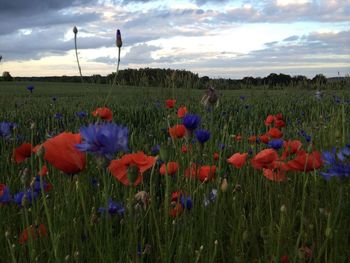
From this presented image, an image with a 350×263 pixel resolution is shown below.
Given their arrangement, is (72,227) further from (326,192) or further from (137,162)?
(326,192)

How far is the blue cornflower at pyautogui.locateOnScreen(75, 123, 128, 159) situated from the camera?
103cm

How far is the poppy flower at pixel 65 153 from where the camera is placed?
1.18 metres

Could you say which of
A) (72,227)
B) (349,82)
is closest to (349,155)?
(72,227)

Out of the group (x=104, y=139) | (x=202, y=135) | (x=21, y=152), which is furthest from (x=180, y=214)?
(x=104, y=139)

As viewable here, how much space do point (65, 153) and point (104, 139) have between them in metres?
0.20

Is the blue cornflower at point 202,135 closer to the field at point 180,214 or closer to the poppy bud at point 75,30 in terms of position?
the field at point 180,214

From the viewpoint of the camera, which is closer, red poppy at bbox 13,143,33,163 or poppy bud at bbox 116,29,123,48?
poppy bud at bbox 116,29,123,48

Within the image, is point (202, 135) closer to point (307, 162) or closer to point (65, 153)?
point (307, 162)

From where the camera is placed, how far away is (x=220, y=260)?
1.91 metres

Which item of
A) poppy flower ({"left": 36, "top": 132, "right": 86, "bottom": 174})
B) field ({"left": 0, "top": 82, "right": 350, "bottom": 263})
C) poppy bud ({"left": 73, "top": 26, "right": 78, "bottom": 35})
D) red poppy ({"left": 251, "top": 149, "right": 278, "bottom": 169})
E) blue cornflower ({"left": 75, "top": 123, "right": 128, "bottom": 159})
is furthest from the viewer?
poppy bud ({"left": 73, "top": 26, "right": 78, "bottom": 35})

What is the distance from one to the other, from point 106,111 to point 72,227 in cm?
76

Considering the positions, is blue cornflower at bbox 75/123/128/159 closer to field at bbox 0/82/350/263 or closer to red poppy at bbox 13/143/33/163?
field at bbox 0/82/350/263

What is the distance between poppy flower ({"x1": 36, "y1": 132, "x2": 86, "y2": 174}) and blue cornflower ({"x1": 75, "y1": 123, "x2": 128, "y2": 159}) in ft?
0.43

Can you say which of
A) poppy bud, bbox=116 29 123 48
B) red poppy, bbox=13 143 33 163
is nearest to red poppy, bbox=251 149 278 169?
poppy bud, bbox=116 29 123 48
